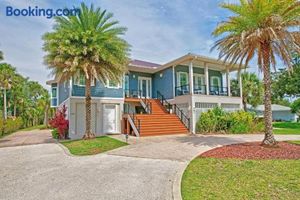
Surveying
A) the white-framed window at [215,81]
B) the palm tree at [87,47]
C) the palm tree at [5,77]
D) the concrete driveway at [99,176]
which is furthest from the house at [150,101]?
the palm tree at [5,77]

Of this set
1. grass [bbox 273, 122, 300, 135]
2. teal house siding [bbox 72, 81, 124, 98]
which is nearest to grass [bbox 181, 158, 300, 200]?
grass [bbox 273, 122, 300, 135]

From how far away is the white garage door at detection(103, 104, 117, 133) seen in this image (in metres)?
19.4

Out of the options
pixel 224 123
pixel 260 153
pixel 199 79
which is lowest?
pixel 260 153

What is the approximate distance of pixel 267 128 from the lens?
1039cm

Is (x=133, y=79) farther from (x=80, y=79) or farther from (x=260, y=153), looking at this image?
(x=260, y=153)

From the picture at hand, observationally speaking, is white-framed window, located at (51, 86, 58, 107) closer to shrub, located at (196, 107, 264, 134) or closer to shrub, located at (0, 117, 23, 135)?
shrub, located at (0, 117, 23, 135)

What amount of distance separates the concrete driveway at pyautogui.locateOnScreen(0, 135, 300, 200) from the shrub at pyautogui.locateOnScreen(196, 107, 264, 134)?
26.0 ft

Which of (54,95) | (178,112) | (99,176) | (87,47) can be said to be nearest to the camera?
(99,176)

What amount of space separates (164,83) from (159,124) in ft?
20.1

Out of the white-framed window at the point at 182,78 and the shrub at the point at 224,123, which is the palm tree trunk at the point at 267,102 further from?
the white-framed window at the point at 182,78

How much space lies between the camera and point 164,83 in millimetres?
22359

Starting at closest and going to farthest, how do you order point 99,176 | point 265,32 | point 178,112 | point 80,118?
point 99,176
point 265,32
point 80,118
point 178,112

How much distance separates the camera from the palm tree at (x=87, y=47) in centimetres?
1340

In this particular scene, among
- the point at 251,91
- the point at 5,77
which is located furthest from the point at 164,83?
the point at 5,77
